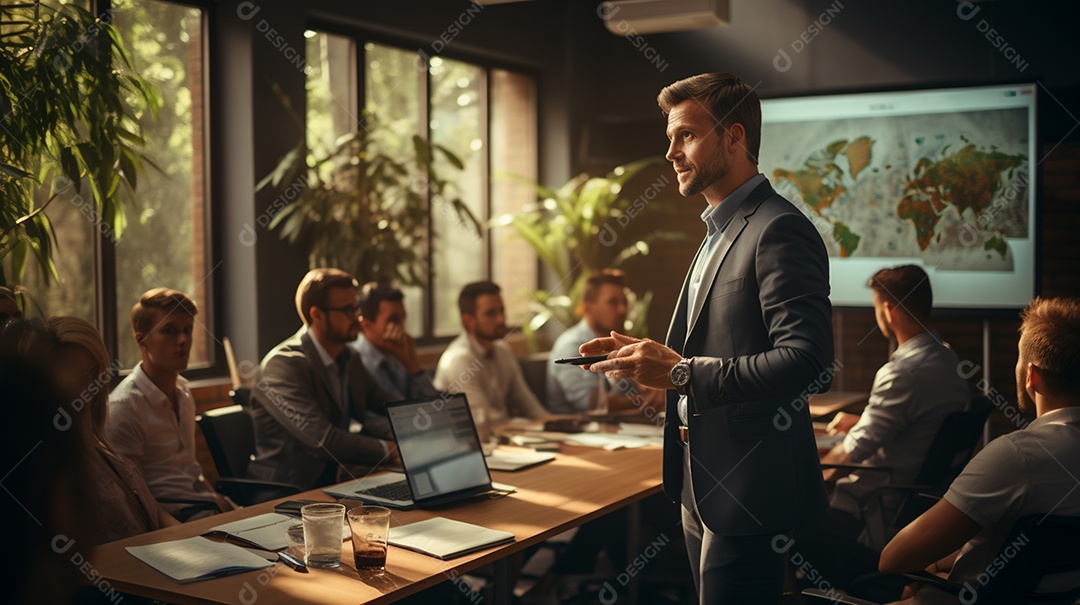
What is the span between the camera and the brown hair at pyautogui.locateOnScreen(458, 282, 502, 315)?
5.01 m

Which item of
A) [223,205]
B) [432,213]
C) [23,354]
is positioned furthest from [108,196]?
[432,213]

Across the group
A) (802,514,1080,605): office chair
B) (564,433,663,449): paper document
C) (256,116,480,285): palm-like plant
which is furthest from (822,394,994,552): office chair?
(256,116,480,285): palm-like plant

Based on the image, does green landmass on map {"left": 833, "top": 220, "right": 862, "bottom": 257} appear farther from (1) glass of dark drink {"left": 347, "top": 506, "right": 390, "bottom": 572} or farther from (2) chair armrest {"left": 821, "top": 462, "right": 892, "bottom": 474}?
(1) glass of dark drink {"left": 347, "top": 506, "right": 390, "bottom": 572}

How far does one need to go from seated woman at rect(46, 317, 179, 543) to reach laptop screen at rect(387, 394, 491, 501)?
2.42 ft

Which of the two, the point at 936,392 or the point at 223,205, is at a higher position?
the point at 223,205

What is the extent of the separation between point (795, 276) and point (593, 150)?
219 inches

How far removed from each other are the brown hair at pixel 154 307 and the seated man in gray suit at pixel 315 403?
430 mm

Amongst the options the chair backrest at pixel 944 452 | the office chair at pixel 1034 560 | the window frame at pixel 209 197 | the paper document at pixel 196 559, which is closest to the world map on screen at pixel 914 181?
the chair backrest at pixel 944 452

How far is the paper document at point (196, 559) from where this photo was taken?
2.20 metres

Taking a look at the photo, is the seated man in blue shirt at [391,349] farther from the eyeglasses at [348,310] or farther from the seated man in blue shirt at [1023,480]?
the seated man in blue shirt at [1023,480]

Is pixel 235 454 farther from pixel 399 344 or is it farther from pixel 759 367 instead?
pixel 759 367

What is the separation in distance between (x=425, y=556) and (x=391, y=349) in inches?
88.7

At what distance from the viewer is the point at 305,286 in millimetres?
3955

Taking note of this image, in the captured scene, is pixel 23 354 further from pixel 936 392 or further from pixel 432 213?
pixel 432 213
